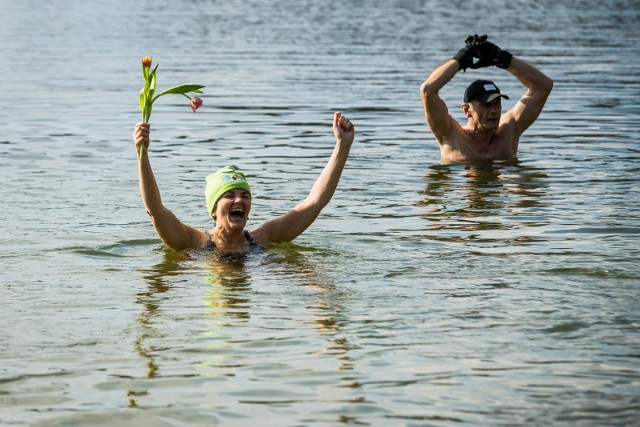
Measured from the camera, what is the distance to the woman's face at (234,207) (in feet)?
35.3

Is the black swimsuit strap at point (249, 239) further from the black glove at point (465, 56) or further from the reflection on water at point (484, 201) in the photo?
the black glove at point (465, 56)

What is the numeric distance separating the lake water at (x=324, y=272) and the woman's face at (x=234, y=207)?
0.35m

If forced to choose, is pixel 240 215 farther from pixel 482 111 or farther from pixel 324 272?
pixel 482 111

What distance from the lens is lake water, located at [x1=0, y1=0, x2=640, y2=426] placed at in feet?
24.4

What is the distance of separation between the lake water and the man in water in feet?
1.70

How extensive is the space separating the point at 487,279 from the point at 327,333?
1919mm

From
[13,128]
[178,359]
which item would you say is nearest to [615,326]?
[178,359]

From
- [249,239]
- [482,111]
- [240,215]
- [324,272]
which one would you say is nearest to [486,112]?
[482,111]

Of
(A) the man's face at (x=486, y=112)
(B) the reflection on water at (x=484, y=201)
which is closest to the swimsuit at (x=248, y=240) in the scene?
(B) the reflection on water at (x=484, y=201)

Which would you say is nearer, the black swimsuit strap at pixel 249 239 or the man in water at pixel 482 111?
the black swimsuit strap at pixel 249 239

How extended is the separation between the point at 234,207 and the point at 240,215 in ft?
0.57

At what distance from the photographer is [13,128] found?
1991 cm

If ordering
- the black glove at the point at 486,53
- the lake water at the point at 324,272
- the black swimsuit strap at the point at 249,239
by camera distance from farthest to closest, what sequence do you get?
the black glove at the point at 486,53 < the black swimsuit strap at the point at 249,239 < the lake water at the point at 324,272

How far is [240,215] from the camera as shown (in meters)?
10.9
